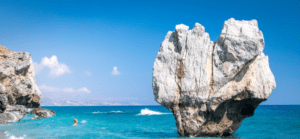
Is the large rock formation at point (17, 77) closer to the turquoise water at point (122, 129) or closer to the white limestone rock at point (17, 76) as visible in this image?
the white limestone rock at point (17, 76)

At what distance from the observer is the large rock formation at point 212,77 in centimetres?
1254

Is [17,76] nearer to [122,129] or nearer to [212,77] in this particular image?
[122,129]

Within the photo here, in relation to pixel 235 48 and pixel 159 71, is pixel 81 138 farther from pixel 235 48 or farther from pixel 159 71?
pixel 235 48

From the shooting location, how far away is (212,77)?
1349 cm

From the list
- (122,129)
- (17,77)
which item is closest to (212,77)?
(122,129)

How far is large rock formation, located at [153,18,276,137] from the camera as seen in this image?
1254cm

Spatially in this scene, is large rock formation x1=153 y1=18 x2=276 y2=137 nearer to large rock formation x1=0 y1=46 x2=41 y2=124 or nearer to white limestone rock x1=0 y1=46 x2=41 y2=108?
large rock formation x1=0 y1=46 x2=41 y2=124

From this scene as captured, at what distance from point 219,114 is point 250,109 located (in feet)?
6.84

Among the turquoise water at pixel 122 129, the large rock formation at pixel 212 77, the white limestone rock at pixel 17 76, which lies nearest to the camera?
the large rock formation at pixel 212 77

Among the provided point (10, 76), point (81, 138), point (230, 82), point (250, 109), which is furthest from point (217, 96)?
point (10, 76)

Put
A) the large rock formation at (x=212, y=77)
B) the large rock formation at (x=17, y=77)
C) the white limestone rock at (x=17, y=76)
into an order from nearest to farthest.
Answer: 1. the large rock formation at (x=212, y=77)
2. the large rock formation at (x=17, y=77)
3. the white limestone rock at (x=17, y=76)

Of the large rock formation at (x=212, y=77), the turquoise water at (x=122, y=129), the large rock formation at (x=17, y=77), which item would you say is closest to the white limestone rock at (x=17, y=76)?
the large rock formation at (x=17, y=77)

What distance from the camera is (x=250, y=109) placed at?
1388cm

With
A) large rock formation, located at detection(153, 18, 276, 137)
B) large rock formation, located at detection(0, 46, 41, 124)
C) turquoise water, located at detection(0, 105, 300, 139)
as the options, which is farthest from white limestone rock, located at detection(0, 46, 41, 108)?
large rock formation, located at detection(153, 18, 276, 137)
